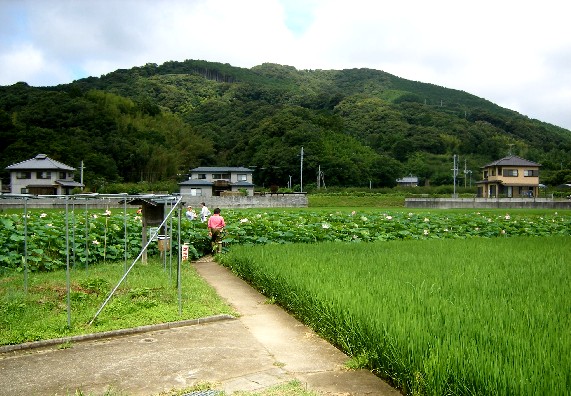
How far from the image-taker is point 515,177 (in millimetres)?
54344

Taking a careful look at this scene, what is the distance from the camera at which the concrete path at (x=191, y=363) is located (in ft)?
14.7

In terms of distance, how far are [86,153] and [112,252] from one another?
169ft

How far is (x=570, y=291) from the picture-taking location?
6.31 m

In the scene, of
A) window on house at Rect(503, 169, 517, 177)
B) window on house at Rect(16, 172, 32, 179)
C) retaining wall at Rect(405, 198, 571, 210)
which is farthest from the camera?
window on house at Rect(503, 169, 517, 177)

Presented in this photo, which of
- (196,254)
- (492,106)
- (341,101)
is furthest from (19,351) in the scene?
(492,106)

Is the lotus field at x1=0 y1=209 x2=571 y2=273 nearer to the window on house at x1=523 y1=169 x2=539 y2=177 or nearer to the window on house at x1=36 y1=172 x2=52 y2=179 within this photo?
the window on house at x1=523 y1=169 x2=539 y2=177

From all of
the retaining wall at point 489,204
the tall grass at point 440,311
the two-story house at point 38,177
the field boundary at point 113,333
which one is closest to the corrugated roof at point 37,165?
the two-story house at point 38,177

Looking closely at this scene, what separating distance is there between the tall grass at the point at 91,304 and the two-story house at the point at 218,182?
46938 millimetres

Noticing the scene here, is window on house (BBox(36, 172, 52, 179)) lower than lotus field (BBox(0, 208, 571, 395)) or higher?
higher

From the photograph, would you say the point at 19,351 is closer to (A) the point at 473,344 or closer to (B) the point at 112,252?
(A) the point at 473,344

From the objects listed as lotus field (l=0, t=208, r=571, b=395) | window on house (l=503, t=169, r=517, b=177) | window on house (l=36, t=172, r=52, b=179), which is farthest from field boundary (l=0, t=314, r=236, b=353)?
window on house (l=503, t=169, r=517, b=177)

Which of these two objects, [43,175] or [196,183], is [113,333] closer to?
[43,175]

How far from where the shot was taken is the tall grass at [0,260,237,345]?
6.30 meters

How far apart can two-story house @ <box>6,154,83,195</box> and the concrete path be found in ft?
162
